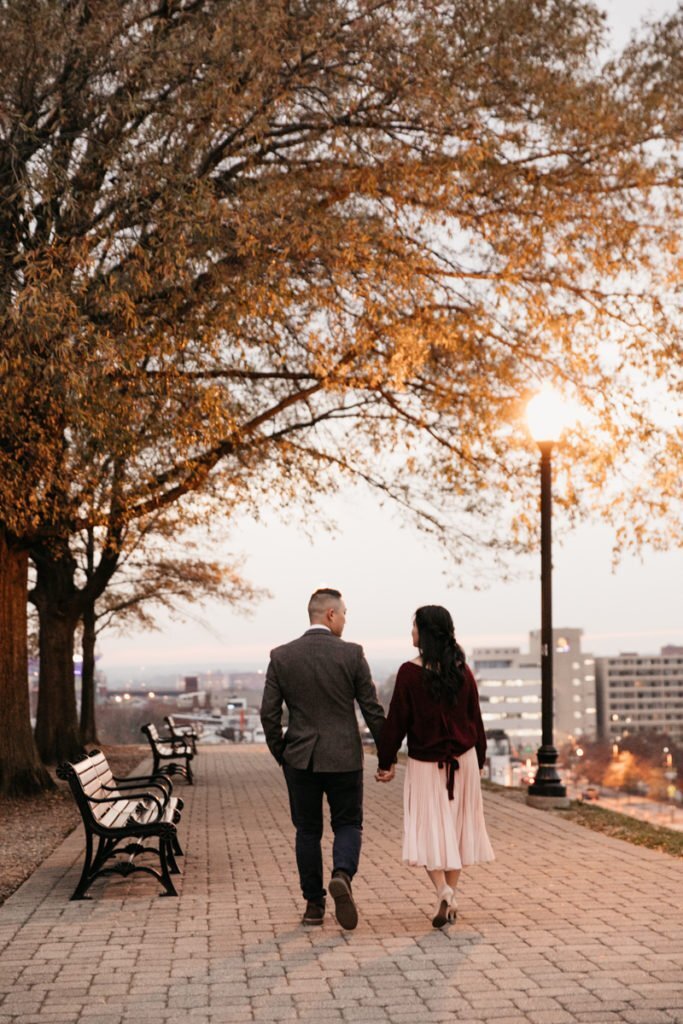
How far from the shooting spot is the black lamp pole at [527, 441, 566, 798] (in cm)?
1538

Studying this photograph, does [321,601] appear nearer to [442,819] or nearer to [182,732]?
[442,819]

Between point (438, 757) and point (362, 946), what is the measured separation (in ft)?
3.95

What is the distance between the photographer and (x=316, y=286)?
1448 cm

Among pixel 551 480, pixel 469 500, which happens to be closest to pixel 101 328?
pixel 551 480

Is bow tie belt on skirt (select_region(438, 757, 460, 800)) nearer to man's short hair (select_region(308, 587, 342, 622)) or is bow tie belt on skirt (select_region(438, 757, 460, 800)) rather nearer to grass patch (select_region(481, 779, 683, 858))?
man's short hair (select_region(308, 587, 342, 622))

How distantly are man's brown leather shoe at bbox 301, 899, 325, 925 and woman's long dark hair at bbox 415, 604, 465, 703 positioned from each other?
146cm

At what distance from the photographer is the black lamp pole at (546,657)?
15.4 meters

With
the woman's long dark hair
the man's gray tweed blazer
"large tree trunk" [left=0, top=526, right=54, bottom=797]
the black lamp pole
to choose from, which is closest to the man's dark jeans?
the man's gray tweed blazer

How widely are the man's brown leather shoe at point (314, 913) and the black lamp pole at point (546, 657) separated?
8177 millimetres

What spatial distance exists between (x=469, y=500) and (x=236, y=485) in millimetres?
4512

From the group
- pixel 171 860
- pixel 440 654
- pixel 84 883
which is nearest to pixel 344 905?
pixel 440 654

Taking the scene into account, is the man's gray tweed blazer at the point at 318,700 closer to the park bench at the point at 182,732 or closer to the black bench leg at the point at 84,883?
the black bench leg at the point at 84,883

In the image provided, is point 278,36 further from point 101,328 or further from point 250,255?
point 101,328

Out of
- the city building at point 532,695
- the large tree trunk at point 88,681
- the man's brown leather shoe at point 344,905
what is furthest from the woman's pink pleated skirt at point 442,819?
the city building at point 532,695
